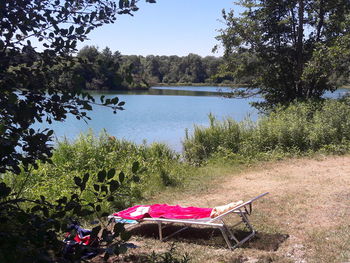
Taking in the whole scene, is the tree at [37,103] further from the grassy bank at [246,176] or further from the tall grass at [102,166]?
the tall grass at [102,166]

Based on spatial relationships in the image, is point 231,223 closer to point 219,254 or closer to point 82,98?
point 219,254

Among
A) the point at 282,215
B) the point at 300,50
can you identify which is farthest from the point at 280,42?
the point at 282,215

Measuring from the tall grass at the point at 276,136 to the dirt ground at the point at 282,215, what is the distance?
33.7 inches

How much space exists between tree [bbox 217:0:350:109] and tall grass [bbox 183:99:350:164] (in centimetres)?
278

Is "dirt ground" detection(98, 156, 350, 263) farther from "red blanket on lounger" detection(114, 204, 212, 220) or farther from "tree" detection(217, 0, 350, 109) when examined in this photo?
"tree" detection(217, 0, 350, 109)

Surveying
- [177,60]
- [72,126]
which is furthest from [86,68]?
[177,60]

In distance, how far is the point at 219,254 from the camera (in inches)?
147

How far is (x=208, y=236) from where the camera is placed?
14.4 ft

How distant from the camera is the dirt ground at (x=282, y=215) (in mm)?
3674

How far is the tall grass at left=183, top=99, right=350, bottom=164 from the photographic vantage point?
343 inches

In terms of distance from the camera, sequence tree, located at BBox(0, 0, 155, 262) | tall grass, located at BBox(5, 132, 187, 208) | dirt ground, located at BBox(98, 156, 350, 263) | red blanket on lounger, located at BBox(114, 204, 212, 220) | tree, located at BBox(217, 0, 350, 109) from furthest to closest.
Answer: tree, located at BBox(217, 0, 350, 109) < tall grass, located at BBox(5, 132, 187, 208) < red blanket on lounger, located at BBox(114, 204, 212, 220) < dirt ground, located at BBox(98, 156, 350, 263) < tree, located at BBox(0, 0, 155, 262)

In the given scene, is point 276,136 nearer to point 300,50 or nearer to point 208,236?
point 300,50

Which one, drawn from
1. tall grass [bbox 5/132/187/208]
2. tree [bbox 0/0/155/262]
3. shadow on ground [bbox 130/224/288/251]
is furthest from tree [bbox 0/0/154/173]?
tall grass [bbox 5/132/187/208]

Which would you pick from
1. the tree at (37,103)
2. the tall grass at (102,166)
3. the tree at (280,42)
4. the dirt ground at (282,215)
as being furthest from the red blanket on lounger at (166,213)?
the tree at (280,42)
